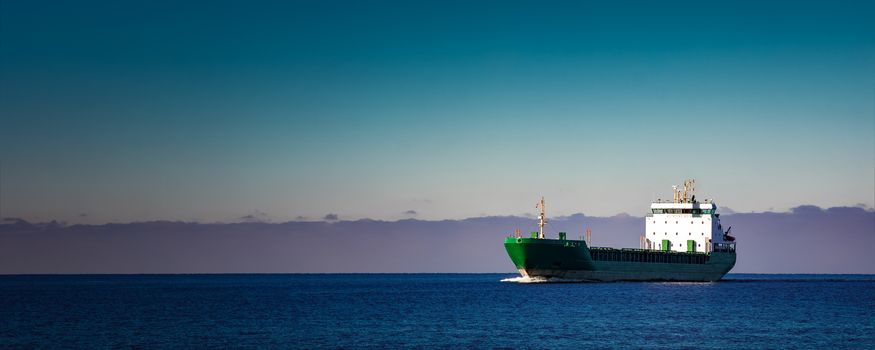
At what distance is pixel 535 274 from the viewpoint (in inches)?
4466

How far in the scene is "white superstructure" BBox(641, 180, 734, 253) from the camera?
128 meters

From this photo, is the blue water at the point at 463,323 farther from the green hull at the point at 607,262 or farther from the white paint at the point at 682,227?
the white paint at the point at 682,227

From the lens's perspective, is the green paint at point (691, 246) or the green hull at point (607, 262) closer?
the green hull at point (607, 262)

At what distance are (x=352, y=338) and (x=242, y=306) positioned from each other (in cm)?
3629

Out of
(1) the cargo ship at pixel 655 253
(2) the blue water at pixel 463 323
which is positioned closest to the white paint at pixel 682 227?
(1) the cargo ship at pixel 655 253

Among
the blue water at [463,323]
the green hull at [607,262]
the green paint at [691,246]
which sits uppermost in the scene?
the green paint at [691,246]

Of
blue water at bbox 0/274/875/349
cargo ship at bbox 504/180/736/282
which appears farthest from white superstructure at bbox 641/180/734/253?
blue water at bbox 0/274/875/349

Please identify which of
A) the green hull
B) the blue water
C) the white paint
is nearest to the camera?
the blue water

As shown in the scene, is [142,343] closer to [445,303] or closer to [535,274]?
[445,303]

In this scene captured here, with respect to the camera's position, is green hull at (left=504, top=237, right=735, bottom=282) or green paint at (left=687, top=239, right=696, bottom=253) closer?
green hull at (left=504, top=237, right=735, bottom=282)

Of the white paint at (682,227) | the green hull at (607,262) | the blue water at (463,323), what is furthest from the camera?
the white paint at (682,227)

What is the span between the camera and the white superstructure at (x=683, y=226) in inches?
5025

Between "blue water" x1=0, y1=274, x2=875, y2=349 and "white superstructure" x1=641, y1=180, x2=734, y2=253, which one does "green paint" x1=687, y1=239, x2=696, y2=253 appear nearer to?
"white superstructure" x1=641, y1=180, x2=734, y2=253

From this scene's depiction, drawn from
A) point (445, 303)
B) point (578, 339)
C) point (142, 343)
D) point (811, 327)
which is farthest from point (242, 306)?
point (811, 327)
